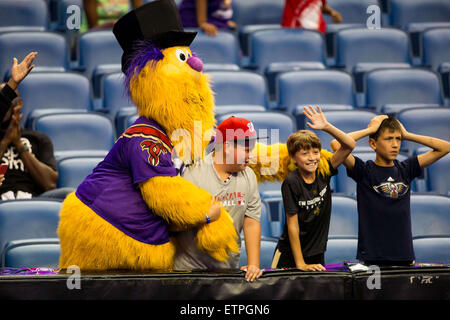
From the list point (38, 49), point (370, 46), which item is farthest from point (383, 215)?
point (38, 49)

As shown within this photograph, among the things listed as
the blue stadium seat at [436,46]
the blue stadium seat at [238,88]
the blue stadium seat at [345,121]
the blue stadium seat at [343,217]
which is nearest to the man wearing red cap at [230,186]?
the blue stadium seat at [343,217]

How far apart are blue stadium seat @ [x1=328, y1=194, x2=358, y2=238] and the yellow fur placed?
696 mm

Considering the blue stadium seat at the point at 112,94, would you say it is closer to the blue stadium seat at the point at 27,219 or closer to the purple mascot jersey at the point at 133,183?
the blue stadium seat at the point at 27,219

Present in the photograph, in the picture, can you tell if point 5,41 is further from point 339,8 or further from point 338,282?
point 338,282

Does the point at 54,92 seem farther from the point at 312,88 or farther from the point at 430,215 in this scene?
the point at 430,215

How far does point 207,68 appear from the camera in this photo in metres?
4.47

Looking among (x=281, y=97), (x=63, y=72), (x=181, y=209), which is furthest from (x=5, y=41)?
(x=181, y=209)

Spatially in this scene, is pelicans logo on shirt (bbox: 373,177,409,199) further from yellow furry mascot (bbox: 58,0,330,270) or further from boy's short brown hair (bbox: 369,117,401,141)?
yellow furry mascot (bbox: 58,0,330,270)

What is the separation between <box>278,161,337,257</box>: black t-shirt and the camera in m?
2.47

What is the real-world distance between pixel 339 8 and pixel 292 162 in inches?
138

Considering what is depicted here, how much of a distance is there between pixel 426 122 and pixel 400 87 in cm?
57

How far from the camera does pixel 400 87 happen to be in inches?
178

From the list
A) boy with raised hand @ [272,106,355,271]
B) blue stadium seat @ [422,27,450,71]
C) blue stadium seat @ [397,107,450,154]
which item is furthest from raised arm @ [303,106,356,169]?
blue stadium seat @ [422,27,450,71]

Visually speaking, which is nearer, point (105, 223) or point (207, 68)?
point (105, 223)
